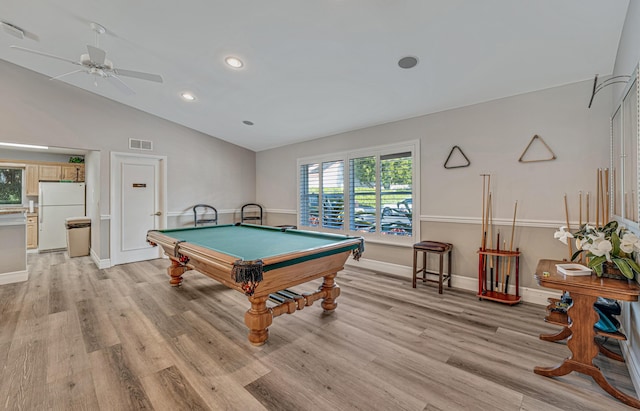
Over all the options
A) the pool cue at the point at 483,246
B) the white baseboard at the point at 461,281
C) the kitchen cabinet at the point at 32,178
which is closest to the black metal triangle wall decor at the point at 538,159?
the pool cue at the point at 483,246

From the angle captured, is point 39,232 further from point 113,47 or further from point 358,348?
point 358,348

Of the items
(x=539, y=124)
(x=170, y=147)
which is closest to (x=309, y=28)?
(x=539, y=124)

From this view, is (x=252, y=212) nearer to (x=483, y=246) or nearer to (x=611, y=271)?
(x=483, y=246)

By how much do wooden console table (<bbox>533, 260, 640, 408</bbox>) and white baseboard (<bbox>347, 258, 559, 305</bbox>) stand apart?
142 centimetres

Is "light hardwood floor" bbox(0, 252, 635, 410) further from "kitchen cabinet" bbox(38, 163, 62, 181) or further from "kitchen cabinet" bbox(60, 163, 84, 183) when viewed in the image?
"kitchen cabinet" bbox(60, 163, 84, 183)

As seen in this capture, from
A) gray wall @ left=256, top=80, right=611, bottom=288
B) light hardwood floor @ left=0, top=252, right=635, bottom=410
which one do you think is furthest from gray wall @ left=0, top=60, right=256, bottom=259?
gray wall @ left=256, top=80, right=611, bottom=288

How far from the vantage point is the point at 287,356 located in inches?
85.2

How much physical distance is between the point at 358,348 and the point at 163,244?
2.36 meters

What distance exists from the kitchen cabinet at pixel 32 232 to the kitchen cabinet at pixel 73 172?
3.55ft

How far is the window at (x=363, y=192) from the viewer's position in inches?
165

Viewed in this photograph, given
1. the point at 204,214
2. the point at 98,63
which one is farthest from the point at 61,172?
the point at 98,63

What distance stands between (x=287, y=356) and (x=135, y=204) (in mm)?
4763

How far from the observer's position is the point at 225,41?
2873 millimetres

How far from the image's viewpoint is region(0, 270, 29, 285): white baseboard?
12.9 ft
